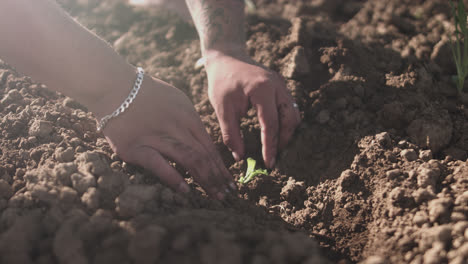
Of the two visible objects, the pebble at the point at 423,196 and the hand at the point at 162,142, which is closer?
the pebble at the point at 423,196

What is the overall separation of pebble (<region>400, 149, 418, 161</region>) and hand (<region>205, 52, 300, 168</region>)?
1.80 ft

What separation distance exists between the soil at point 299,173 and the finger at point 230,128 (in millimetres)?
118

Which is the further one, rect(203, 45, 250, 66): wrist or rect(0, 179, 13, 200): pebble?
rect(203, 45, 250, 66): wrist

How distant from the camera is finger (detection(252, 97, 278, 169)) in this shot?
1708 millimetres

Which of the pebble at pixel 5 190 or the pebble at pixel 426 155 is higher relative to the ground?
the pebble at pixel 5 190

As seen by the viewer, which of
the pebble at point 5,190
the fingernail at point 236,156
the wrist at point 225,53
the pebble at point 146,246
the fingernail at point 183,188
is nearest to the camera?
the pebble at point 146,246

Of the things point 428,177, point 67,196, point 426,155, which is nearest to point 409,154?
point 426,155

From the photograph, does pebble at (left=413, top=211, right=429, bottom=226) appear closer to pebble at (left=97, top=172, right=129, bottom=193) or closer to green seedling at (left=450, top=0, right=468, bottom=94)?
green seedling at (left=450, top=0, right=468, bottom=94)

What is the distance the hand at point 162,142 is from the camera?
1509 mm

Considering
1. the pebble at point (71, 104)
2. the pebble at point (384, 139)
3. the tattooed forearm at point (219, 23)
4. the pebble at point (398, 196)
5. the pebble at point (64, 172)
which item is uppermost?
the tattooed forearm at point (219, 23)

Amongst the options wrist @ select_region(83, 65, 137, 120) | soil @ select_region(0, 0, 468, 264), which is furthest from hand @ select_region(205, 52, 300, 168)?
wrist @ select_region(83, 65, 137, 120)

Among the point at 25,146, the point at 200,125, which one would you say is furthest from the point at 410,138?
the point at 25,146

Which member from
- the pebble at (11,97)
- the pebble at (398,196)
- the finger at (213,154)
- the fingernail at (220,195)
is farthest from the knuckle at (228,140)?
the pebble at (11,97)

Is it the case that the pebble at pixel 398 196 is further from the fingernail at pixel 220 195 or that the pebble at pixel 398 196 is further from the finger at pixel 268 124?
the fingernail at pixel 220 195
